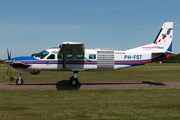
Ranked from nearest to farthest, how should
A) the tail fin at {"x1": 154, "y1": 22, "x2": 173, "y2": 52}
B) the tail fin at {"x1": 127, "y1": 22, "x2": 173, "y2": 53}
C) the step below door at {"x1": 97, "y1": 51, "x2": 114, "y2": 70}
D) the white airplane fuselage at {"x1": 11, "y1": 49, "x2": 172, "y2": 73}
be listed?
the white airplane fuselage at {"x1": 11, "y1": 49, "x2": 172, "y2": 73} → the step below door at {"x1": 97, "y1": 51, "x2": 114, "y2": 70} → the tail fin at {"x1": 127, "y1": 22, "x2": 173, "y2": 53} → the tail fin at {"x1": 154, "y1": 22, "x2": 173, "y2": 52}

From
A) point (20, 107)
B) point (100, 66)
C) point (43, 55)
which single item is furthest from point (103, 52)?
point (20, 107)

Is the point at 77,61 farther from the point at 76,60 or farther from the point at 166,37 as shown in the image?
the point at 166,37

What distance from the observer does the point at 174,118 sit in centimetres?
709

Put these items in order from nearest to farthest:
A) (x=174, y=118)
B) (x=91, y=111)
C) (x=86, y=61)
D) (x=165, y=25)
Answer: (x=174, y=118) → (x=91, y=111) → (x=86, y=61) → (x=165, y=25)

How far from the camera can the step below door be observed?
16.9 metres

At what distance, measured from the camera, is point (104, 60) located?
17.0 metres

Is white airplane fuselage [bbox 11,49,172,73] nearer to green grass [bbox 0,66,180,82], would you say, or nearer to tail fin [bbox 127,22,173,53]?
tail fin [bbox 127,22,173,53]

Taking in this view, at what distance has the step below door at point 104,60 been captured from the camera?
16.9 metres

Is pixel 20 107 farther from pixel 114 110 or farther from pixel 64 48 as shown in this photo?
pixel 64 48

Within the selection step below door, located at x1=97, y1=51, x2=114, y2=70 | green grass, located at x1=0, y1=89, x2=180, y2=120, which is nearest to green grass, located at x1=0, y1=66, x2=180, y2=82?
step below door, located at x1=97, y1=51, x2=114, y2=70

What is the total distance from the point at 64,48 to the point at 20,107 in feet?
23.0

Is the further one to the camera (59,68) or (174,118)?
(59,68)

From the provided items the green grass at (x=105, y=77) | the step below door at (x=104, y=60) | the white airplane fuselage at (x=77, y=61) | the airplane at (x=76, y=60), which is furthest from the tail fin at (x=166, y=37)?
the step below door at (x=104, y=60)

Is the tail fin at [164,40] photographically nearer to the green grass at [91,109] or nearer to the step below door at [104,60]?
the step below door at [104,60]
